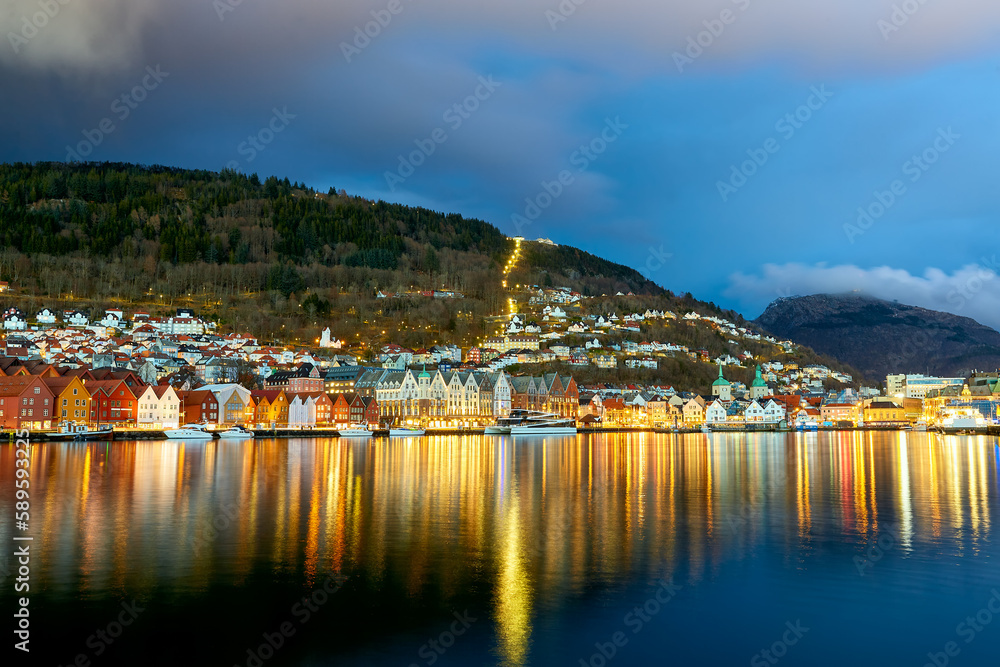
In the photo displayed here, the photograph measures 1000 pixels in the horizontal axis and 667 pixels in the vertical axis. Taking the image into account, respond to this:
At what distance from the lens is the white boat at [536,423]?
238ft

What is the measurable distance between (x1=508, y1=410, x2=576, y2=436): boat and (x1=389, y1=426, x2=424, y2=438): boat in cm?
908

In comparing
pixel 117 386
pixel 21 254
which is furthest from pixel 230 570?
pixel 21 254

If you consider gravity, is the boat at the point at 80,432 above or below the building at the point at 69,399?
below

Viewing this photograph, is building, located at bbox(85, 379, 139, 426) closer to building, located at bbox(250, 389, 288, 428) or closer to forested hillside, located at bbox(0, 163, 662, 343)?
building, located at bbox(250, 389, 288, 428)

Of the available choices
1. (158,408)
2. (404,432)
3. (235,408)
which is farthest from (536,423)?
(158,408)

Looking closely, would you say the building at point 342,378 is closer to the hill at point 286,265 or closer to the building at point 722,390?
the hill at point 286,265

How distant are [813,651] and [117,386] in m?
57.3

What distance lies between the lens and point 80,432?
2021 inches

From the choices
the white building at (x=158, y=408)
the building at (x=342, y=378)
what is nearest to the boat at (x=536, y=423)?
the building at (x=342, y=378)

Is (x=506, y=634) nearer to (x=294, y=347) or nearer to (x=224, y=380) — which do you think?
(x=224, y=380)

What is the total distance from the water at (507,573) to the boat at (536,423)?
47.9 metres

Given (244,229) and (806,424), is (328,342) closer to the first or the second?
(244,229)

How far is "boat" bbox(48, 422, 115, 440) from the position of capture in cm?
4938

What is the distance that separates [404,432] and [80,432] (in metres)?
23.8
